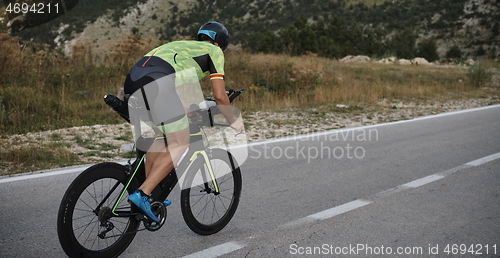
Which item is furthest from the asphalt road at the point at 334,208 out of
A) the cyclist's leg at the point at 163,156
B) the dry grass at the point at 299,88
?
the dry grass at the point at 299,88

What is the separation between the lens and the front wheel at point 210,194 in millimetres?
3861

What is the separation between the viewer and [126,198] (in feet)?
11.5

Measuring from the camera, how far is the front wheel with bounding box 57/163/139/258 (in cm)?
314

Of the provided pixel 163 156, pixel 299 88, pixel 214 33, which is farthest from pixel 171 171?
pixel 299 88

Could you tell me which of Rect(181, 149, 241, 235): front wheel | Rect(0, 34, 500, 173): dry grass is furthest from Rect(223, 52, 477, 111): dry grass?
Rect(181, 149, 241, 235): front wheel

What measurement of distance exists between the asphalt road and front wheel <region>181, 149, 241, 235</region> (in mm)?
145

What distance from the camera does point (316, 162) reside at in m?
6.92

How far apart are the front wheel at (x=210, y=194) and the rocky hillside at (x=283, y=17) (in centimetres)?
6717

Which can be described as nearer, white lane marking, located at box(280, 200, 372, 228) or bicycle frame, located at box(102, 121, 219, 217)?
bicycle frame, located at box(102, 121, 219, 217)

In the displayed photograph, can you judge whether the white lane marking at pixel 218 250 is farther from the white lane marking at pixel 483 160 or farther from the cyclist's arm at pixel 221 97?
the white lane marking at pixel 483 160

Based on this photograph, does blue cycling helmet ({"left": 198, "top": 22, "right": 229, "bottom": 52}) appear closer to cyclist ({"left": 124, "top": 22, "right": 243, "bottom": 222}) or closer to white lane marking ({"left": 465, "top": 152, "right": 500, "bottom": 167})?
cyclist ({"left": 124, "top": 22, "right": 243, "bottom": 222})

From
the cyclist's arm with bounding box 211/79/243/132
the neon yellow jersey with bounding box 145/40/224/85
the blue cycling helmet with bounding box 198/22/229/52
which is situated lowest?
the cyclist's arm with bounding box 211/79/243/132

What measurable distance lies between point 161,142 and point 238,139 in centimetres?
513

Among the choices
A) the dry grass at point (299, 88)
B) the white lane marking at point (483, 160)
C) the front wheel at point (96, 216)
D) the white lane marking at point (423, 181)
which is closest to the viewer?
the front wheel at point (96, 216)
